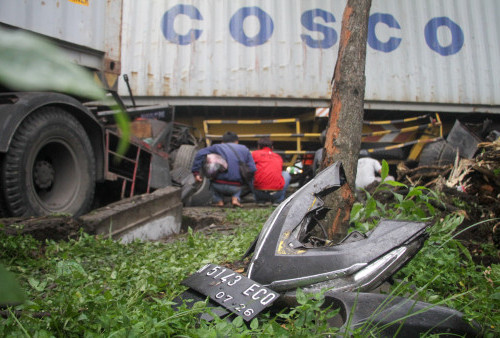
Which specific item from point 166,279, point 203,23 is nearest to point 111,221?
point 166,279

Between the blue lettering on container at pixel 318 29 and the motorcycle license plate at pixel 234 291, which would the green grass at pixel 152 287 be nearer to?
the motorcycle license plate at pixel 234 291

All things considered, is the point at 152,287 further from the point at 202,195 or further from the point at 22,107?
the point at 202,195

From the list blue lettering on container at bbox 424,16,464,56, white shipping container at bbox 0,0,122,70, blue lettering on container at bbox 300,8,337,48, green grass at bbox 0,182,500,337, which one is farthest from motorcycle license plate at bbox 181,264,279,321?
blue lettering on container at bbox 424,16,464,56

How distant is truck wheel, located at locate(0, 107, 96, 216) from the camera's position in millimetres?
2928

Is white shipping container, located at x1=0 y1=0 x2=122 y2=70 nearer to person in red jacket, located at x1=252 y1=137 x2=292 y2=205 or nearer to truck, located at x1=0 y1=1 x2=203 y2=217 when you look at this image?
truck, located at x1=0 y1=1 x2=203 y2=217

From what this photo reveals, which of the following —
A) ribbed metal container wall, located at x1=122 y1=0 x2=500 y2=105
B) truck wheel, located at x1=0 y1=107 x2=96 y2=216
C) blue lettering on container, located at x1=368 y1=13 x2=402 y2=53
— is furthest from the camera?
blue lettering on container, located at x1=368 y1=13 x2=402 y2=53

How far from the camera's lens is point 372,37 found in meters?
8.09

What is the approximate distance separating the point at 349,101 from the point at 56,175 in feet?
8.47

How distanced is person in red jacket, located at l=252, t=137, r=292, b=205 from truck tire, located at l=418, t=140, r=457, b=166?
2.76 metres

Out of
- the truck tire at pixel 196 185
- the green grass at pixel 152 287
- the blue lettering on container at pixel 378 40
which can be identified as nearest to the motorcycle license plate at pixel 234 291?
the green grass at pixel 152 287

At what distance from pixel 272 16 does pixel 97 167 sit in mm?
5339

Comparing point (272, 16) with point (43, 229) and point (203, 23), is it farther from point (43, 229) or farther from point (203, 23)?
point (43, 229)

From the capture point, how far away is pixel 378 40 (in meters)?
8.12

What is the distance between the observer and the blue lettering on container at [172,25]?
767 cm
